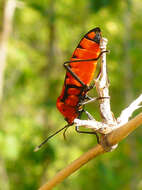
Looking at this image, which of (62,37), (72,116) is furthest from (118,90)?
(72,116)

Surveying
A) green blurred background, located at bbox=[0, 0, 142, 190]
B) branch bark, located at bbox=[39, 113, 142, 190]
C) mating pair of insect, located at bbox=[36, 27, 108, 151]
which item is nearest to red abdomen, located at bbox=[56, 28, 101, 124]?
mating pair of insect, located at bbox=[36, 27, 108, 151]

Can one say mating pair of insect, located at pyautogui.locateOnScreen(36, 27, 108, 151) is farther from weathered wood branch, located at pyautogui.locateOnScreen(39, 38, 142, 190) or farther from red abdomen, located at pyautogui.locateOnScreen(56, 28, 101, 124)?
weathered wood branch, located at pyautogui.locateOnScreen(39, 38, 142, 190)

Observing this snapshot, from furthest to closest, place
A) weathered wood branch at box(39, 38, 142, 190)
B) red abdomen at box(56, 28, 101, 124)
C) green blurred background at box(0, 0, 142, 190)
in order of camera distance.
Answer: green blurred background at box(0, 0, 142, 190)
red abdomen at box(56, 28, 101, 124)
weathered wood branch at box(39, 38, 142, 190)

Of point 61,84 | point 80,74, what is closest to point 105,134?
point 80,74

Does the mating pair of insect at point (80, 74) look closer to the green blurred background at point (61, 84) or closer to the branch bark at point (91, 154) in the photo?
the branch bark at point (91, 154)

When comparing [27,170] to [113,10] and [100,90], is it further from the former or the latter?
[100,90]

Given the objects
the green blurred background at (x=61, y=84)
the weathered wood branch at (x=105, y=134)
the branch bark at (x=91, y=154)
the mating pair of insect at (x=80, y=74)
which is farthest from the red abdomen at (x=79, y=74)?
the green blurred background at (x=61, y=84)
